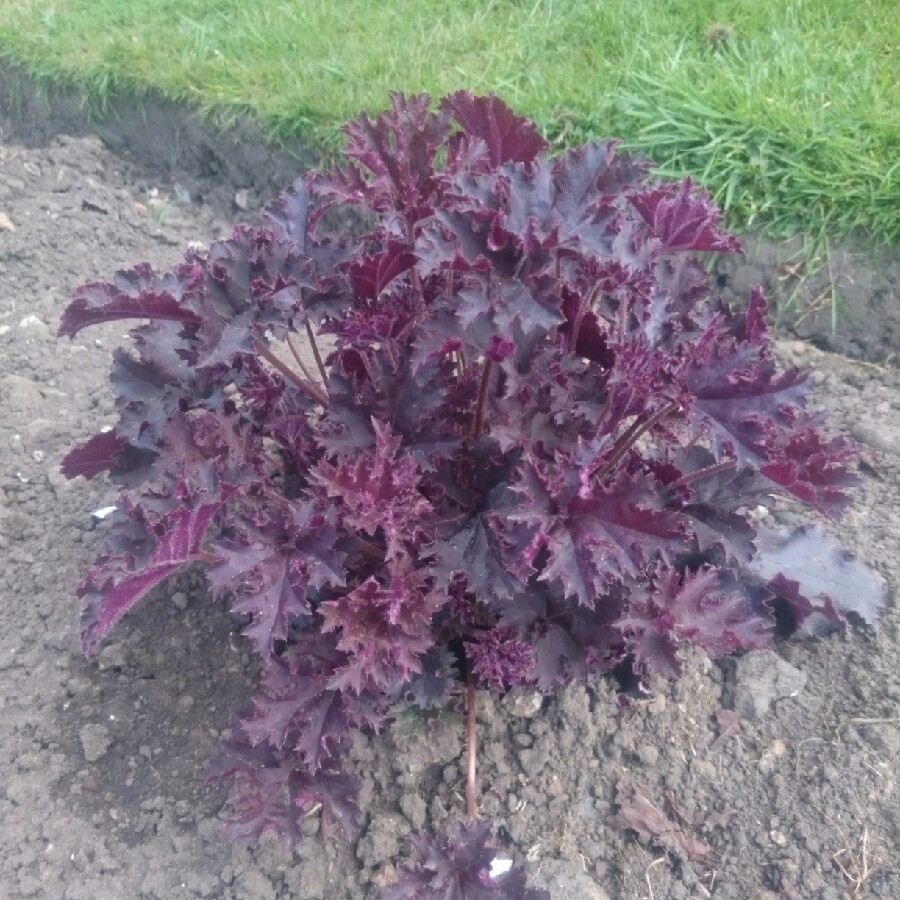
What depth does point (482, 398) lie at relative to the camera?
197 centimetres

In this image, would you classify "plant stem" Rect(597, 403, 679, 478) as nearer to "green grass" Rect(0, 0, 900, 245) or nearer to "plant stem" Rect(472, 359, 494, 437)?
"plant stem" Rect(472, 359, 494, 437)

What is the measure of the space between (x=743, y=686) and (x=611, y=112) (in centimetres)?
222

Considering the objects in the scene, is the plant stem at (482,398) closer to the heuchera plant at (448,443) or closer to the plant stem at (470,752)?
the heuchera plant at (448,443)

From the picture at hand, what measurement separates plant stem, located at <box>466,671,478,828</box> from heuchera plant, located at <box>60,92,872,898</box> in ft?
0.10

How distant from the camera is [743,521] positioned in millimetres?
2078

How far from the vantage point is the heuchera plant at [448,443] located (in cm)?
175

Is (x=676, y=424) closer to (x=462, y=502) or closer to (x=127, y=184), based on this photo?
(x=462, y=502)

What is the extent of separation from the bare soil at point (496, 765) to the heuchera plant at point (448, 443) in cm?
20

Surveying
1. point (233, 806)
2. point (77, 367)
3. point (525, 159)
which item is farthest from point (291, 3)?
point (233, 806)

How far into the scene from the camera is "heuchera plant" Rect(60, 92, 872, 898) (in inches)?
68.8

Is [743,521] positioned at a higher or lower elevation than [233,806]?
higher

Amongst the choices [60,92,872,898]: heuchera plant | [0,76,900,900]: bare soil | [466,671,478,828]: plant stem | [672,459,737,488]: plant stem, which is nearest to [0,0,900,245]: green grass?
[0,76,900,900]: bare soil

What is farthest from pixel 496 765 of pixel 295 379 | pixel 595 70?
pixel 595 70

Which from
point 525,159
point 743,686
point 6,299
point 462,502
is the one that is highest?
point 525,159
